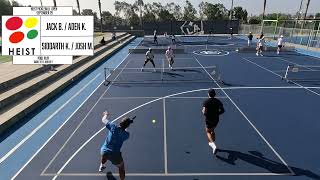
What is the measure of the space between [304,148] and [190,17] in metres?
99.8

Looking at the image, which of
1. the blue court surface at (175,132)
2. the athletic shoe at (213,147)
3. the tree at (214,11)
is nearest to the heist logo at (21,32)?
the blue court surface at (175,132)

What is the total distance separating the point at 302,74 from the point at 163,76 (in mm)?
10105

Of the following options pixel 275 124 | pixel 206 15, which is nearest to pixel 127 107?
pixel 275 124

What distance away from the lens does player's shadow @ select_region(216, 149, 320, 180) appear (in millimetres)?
8469

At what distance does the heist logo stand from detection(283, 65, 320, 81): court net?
1531 centimetres

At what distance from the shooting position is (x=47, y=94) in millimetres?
15562

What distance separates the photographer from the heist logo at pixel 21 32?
10750 millimetres

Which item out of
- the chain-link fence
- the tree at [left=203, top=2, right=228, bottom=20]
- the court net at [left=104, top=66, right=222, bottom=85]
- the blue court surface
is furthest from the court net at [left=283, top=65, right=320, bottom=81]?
the tree at [left=203, top=2, right=228, bottom=20]

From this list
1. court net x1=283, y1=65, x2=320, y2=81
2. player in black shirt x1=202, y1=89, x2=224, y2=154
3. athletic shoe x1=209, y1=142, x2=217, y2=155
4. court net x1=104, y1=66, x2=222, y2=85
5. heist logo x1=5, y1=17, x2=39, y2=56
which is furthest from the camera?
court net x1=104, y1=66, x2=222, y2=85

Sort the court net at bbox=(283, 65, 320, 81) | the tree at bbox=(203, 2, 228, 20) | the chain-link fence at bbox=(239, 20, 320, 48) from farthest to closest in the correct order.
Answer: the tree at bbox=(203, 2, 228, 20) < the chain-link fence at bbox=(239, 20, 320, 48) < the court net at bbox=(283, 65, 320, 81)

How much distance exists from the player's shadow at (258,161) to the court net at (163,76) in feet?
33.4

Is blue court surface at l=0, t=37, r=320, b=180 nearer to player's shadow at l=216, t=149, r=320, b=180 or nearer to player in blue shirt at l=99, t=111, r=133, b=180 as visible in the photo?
player's shadow at l=216, t=149, r=320, b=180

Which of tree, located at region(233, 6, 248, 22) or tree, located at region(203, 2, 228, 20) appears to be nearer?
tree, located at region(203, 2, 228, 20)

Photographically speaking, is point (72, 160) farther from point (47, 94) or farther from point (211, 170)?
point (47, 94)
